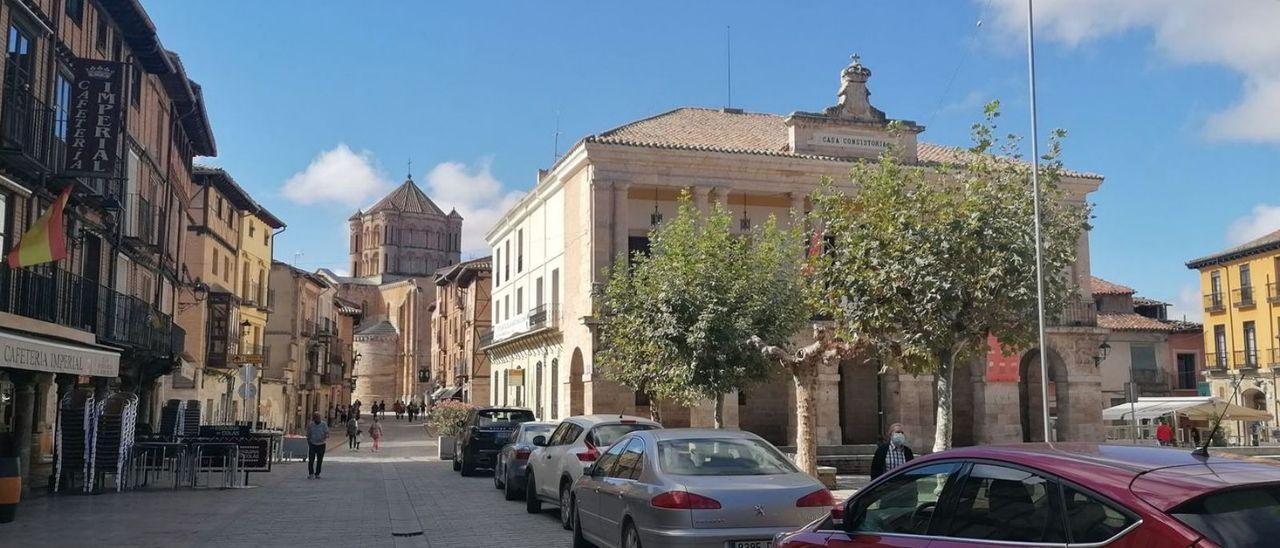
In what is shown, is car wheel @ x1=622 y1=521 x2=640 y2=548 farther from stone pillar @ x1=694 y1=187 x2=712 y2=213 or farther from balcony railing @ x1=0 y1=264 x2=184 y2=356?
stone pillar @ x1=694 y1=187 x2=712 y2=213

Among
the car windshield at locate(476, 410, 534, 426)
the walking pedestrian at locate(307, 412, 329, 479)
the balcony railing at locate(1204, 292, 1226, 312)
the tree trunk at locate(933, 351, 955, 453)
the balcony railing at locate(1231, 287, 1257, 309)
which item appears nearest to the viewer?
the tree trunk at locate(933, 351, 955, 453)

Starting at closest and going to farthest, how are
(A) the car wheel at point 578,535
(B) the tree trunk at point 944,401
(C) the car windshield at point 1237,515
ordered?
(C) the car windshield at point 1237,515 → (A) the car wheel at point 578,535 → (B) the tree trunk at point 944,401

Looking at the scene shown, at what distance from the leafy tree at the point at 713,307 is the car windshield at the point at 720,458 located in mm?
11277

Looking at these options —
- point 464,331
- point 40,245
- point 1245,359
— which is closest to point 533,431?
point 40,245

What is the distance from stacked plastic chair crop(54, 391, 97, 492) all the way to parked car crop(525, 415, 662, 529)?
8131 mm

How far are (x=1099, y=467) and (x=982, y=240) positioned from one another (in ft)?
39.3

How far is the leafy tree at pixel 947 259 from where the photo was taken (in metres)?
15.8

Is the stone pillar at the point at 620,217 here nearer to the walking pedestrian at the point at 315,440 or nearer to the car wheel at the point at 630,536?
the walking pedestrian at the point at 315,440

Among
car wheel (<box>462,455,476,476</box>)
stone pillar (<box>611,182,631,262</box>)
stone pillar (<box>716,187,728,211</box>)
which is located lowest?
car wheel (<box>462,455,476,476</box>)

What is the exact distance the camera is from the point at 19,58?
1705cm

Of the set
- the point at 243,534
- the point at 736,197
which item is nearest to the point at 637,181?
the point at 736,197

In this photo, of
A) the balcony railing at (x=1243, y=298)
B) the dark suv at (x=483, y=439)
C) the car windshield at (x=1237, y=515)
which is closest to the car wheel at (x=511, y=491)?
the dark suv at (x=483, y=439)

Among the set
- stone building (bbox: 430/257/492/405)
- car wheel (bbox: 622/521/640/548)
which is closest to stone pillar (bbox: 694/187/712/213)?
stone building (bbox: 430/257/492/405)

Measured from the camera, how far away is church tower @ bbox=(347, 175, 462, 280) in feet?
380
